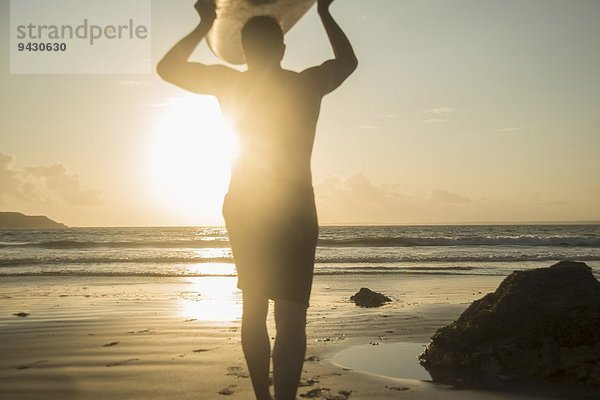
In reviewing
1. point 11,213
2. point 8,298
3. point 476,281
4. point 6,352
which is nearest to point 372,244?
point 476,281

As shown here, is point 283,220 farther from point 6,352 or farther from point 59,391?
point 6,352

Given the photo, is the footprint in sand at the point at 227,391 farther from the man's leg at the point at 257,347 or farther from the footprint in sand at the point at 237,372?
the man's leg at the point at 257,347

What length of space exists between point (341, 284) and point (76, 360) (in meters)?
7.66

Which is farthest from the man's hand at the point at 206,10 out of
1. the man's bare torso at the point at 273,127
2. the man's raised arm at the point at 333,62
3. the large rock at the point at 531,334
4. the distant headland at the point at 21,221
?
the distant headland at the point at 21,221

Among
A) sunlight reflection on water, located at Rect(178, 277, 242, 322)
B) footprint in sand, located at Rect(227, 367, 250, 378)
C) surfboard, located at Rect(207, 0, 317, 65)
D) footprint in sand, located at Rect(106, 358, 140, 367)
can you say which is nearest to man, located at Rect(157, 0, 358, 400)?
surfboard, located at Rect(207, 0, 317, 65)

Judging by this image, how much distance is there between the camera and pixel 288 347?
228 centimetres

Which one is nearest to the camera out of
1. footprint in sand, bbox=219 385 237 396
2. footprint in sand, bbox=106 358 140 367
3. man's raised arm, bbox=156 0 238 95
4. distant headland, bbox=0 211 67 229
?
man's raised arm, bbox=156 0 238 95

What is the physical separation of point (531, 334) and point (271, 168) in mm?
2279

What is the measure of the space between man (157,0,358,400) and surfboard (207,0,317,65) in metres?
0.14

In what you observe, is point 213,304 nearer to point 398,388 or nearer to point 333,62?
point 398,388

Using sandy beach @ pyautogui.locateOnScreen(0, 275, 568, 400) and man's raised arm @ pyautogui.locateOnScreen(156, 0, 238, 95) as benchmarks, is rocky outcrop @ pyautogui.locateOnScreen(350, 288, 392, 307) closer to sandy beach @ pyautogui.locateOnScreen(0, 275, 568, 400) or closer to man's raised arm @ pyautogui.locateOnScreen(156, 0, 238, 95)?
sandy beach @ pyautogui.locateOnScreen(0, 275, 568, 400)

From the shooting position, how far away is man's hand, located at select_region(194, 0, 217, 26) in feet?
7.59

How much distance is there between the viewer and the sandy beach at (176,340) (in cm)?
321

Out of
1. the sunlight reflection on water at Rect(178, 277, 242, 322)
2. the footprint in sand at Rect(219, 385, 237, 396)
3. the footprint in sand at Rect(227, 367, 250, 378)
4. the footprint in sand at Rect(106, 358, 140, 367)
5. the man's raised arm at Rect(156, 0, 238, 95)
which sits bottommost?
the sunlight reflection on water at Rect(178, 277, 242, 322)
